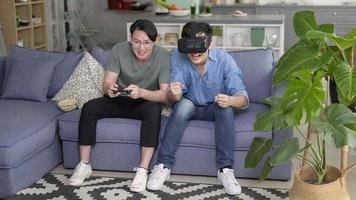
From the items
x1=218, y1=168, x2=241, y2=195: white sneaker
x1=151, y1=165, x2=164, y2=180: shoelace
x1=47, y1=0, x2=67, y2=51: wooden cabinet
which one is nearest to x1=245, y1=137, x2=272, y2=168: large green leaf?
A: x1=218, y1=168, x2=241, y2=195: white sneaker

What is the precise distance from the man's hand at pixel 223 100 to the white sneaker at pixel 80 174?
92cm

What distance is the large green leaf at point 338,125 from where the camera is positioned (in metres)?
2.16

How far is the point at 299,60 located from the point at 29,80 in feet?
6.70

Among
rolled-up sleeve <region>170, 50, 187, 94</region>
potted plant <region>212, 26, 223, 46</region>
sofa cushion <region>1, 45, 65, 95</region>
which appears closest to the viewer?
rolled-up sleeve <region>170, 50, 187, 94</region>

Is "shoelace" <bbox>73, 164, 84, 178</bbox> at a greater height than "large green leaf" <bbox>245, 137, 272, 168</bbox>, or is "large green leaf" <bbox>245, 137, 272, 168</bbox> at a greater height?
"large green leaf" <bbox>245, 137, 272, 168</bbox>

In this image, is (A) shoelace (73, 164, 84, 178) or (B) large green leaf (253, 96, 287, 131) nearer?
(B) large green leaf (253, 96, 287, 131)

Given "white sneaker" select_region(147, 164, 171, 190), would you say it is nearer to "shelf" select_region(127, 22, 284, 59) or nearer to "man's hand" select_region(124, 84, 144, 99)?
"man's hand" select_region(124, 84, 144, 99)

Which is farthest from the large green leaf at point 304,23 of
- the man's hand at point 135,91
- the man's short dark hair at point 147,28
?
the man's hand at point 135,91

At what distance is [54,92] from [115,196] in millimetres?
1173

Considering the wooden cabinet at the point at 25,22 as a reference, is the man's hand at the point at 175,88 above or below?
below

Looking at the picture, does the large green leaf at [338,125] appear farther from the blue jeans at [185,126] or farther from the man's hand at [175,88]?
the man's hand at [175,88]

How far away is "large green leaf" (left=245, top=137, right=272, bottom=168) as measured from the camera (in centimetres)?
267

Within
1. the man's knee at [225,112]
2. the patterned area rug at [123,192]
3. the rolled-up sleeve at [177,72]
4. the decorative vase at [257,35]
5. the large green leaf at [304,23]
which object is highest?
the large green leaf at [304,23]

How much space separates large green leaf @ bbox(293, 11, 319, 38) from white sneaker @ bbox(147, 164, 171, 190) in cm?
112
